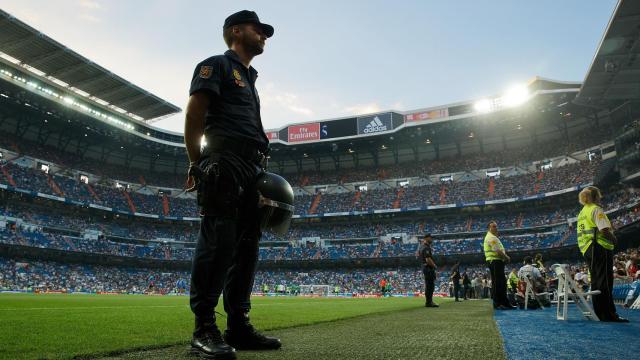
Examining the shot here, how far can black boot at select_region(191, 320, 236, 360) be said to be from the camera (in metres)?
2.34

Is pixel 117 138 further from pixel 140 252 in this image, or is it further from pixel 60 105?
pixel 140 252

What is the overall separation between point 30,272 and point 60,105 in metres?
15.6

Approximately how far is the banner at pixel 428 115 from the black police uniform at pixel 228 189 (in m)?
43.0

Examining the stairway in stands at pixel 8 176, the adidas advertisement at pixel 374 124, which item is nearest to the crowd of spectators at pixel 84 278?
the stairway in stands at pixel 8 176

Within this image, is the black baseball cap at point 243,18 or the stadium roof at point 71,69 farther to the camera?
the stadium roof at point 71,69

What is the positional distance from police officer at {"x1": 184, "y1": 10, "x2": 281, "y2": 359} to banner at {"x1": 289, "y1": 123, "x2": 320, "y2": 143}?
45383 mm

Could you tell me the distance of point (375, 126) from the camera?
152 feet

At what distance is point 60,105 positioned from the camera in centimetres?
3938

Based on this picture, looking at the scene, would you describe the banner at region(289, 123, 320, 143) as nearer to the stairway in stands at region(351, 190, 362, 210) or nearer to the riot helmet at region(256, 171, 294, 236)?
the stairway in stands at region(351, 190, 362, 210)

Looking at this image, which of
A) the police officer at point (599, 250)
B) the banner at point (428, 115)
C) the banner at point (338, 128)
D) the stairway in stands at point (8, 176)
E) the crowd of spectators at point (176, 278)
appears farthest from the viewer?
the banner at point (338, 128)

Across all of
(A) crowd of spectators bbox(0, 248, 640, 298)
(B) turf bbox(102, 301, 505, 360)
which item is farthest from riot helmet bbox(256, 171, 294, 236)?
(A) crowd of spectators bbox(0, 248, 640, 298)

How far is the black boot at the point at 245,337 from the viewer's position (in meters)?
2.82

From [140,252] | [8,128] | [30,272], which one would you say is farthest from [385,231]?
[8,128]

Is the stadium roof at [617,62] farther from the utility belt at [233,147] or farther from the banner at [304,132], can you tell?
the banner at [304,132]
